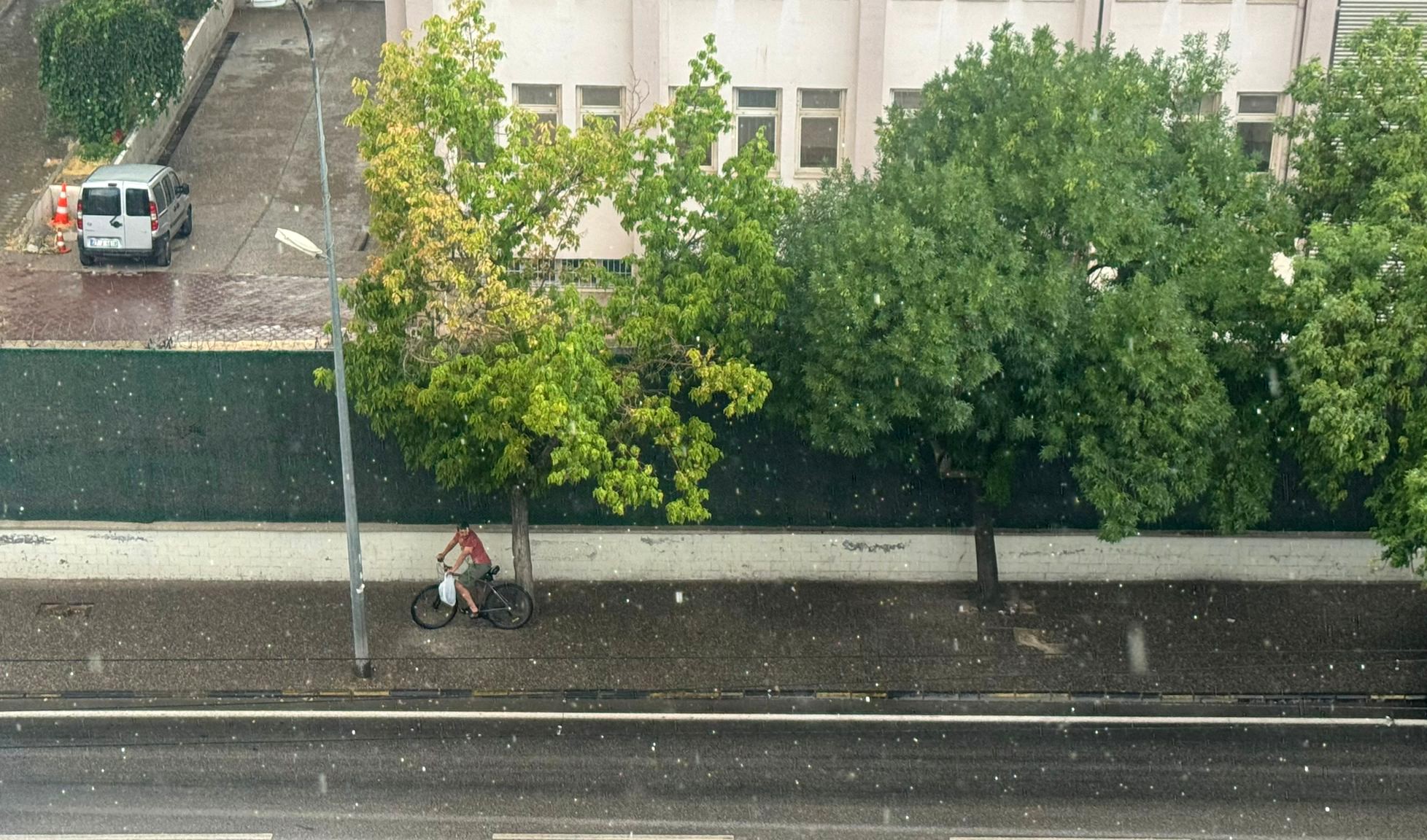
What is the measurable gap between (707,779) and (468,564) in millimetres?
5144

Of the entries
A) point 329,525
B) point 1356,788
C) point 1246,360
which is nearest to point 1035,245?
point 1246,360

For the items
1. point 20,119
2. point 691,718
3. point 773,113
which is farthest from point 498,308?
point 20,119

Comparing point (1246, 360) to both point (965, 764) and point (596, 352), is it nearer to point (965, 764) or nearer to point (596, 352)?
point (965, 764)

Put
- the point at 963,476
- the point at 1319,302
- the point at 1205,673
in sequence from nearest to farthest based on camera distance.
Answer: the point at 1319,302 → the point at 1205,673 → the point at 963,476

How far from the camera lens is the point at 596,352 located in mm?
17484

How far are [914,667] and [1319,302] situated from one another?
253 inches

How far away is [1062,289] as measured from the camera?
54.8ft

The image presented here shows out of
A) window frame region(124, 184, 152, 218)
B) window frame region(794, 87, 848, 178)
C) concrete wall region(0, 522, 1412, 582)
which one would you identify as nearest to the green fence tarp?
concrete wall region(0, 522, 1412, 582)

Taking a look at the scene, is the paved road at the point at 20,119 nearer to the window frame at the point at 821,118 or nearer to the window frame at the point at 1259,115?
the window frame at the point at 821,118

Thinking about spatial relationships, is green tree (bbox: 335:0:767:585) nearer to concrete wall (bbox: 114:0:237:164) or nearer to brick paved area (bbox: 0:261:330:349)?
brick paved area (bbox: 0:261:330:349)

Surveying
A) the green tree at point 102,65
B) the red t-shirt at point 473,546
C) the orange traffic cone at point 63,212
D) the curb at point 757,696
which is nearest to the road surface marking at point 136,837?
the curb at point 757,696

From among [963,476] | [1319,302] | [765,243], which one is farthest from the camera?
[963,476]

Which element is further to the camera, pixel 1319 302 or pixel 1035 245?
pixel 1035 245

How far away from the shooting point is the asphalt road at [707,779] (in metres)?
15.2
